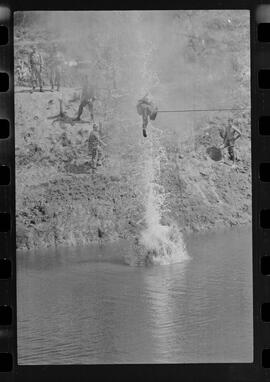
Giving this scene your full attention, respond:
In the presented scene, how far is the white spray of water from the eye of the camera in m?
1.67

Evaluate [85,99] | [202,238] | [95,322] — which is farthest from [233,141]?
[95,322]

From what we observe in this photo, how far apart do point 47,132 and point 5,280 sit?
372mm

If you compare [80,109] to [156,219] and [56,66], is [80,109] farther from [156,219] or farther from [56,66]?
[156,219]

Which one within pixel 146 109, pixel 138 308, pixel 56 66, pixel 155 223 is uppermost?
pixel 56 66

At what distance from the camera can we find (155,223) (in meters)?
1.67

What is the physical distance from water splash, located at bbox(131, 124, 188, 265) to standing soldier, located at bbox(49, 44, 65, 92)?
251mm

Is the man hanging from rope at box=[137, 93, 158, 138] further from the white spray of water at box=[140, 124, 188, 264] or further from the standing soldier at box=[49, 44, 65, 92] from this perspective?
the standing soldier at box=[49, 44, 65, 92]

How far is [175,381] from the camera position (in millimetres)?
1671

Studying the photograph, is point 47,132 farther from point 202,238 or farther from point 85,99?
point 202,238

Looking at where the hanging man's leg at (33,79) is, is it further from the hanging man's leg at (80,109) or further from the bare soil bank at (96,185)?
the hanging man's leg at (80,109)

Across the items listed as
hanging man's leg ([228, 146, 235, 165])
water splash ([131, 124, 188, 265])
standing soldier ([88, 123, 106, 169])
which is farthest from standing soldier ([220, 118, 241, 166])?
standing soldier ([88, 123, 106, 169])

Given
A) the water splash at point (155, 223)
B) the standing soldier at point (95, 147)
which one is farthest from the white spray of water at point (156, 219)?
the standing soldier at point (95, 147)

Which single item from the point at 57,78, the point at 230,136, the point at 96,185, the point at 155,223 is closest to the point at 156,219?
the point at 155,223

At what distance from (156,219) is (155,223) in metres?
0.01
